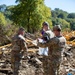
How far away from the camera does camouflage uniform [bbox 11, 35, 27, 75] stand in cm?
1141

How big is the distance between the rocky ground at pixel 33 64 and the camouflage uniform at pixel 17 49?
241 cm

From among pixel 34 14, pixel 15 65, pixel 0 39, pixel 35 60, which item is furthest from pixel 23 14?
pixel 15 65

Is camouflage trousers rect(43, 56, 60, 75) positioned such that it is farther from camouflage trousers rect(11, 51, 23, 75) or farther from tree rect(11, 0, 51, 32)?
tree rect(11, 0, 51, 32)

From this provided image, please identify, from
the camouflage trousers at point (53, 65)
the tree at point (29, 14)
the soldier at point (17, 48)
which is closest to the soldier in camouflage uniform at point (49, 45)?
the camouflage trousers at point (53, 65)

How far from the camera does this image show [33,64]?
15305 mm

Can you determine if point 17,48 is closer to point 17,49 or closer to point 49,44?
point 17,49

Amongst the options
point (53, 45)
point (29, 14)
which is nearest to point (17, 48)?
point (53, 45)

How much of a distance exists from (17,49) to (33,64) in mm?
3940

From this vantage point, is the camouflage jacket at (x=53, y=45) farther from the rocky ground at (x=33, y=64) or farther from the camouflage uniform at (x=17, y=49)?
the rocky ground at (x=33, y=64)

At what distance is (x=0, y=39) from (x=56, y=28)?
16.4 metres

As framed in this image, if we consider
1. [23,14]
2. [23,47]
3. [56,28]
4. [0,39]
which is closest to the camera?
[56,28]

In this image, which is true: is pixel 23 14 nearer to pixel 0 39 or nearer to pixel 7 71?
pixel 0 39

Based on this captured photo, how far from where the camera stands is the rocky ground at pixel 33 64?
1407 centimetres

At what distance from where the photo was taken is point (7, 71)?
14344 mm
